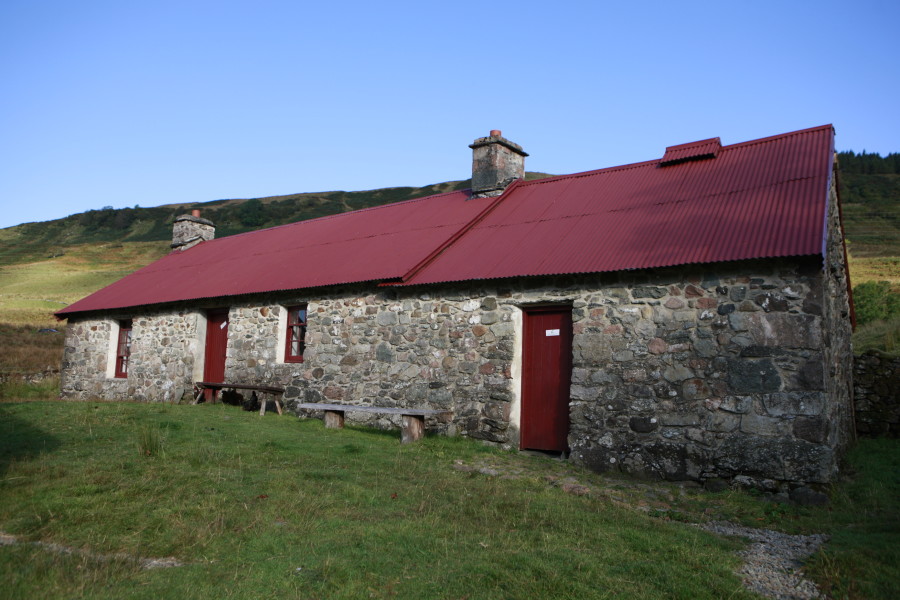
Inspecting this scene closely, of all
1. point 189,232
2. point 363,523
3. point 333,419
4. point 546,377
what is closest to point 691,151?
point 546,377

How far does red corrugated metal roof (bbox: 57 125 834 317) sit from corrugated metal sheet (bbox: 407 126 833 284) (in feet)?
0.08

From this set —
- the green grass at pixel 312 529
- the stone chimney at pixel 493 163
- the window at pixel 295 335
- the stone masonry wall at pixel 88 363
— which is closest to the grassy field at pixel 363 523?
the green grass at pixel 312 529

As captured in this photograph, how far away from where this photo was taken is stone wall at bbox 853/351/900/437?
11.6 m

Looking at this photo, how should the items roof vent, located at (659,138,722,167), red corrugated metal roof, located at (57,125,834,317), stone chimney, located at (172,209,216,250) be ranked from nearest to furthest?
red corrugated metal roof, located at (57,125,834,317) < roof vent, located at (659,138,722,167) < stone chimney, located at (172,209,216,250)

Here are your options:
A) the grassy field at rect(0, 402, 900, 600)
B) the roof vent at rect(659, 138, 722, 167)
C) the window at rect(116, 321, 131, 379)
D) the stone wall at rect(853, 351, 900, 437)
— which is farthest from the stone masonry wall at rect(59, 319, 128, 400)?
the stone wall at rect(853, 351, 900, 437)

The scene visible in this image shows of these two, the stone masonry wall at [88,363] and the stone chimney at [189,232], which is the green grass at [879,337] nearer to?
the stone masonry wall at [88,363]

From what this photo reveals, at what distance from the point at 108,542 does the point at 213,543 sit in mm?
789

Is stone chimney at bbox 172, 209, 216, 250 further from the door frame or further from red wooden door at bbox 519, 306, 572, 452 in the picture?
red wooden door at bbox 519, 306, 572, 452

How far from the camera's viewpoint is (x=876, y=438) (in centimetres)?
1159

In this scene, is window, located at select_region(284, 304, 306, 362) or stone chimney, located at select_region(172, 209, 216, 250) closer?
window, located at select_region(284, 304, 306, 362)

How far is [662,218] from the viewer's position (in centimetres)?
1030

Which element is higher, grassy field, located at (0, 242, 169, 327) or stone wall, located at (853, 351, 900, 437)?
grassy field, located at (0, 242, 169, 327)

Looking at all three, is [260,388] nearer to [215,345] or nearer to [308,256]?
[215,345]

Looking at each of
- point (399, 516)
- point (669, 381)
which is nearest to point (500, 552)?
point (399, 516)
